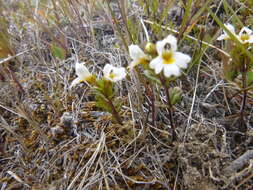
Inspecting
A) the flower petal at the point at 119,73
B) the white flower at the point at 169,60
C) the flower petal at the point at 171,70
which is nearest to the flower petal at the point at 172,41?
the white flower at the point at 169,60

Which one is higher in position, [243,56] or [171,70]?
[171,70]

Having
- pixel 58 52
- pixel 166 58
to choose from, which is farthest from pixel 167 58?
pixel 58 52

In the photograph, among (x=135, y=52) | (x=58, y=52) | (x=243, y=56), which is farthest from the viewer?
(x=58, y=52)

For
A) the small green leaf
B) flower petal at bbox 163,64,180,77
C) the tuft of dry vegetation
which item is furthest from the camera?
the small green leaf

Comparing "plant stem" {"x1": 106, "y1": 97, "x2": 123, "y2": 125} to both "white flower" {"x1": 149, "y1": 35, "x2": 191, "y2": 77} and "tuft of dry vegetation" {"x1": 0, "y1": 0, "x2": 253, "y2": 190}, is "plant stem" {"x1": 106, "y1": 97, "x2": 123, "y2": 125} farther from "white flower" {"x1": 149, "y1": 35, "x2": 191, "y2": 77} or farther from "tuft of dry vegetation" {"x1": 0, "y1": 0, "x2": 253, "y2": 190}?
"white flower" {"x1": 149, "y1": 35, "x2": 191, "y2": 77}

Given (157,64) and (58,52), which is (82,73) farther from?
(58,52)

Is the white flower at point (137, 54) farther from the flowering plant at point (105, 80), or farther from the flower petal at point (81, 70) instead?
the flower petal at point (81, 70)

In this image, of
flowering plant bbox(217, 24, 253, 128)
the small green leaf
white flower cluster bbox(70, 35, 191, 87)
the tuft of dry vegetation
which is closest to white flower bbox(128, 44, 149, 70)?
white flower cluster bbox(70, 35, 191, 87)

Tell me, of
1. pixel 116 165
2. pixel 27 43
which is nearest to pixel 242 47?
pixel 116 165
